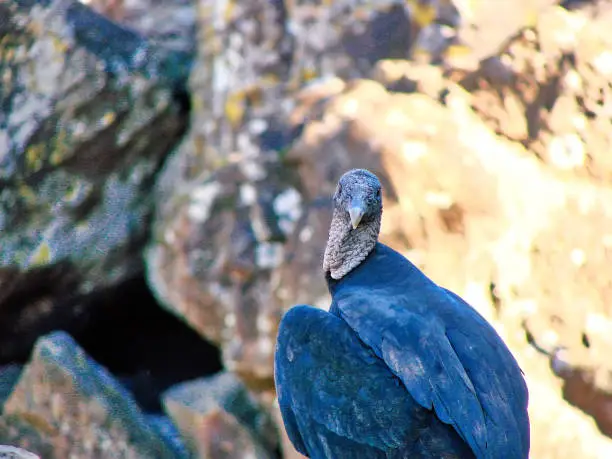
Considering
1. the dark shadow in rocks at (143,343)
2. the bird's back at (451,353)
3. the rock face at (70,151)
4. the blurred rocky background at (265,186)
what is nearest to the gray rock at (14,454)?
the blurred rocky background at (265,186)

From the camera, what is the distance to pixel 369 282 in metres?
2.73

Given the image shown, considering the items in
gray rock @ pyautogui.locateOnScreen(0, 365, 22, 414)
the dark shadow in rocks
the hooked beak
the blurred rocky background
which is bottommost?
the dark shadow in rocks

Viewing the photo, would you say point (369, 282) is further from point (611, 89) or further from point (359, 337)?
point (611, 89)

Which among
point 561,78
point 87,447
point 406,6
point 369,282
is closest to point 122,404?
point 87,447

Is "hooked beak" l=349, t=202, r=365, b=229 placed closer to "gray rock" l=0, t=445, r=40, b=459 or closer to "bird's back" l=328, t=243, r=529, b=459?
"bird's back" l=328, t=243, r=529, b=459

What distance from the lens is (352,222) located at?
266cm

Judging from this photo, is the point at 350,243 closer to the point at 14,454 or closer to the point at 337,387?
the point at 337,387

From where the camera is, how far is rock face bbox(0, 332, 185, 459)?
4.00 m

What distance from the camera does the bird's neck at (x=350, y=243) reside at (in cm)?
280

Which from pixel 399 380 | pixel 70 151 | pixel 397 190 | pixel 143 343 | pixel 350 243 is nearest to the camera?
pixel 399 380

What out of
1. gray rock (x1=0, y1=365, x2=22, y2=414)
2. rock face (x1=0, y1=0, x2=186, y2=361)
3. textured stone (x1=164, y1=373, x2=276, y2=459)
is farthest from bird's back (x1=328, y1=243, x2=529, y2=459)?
gray rock (x1=0, y1=365, x2=22, y2=414)

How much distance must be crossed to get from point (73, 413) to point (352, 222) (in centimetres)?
207

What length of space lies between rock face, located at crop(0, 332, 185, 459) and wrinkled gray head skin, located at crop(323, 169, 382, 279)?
1.66 m

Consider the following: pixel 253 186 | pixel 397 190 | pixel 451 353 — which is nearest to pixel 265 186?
pixel 253 186
